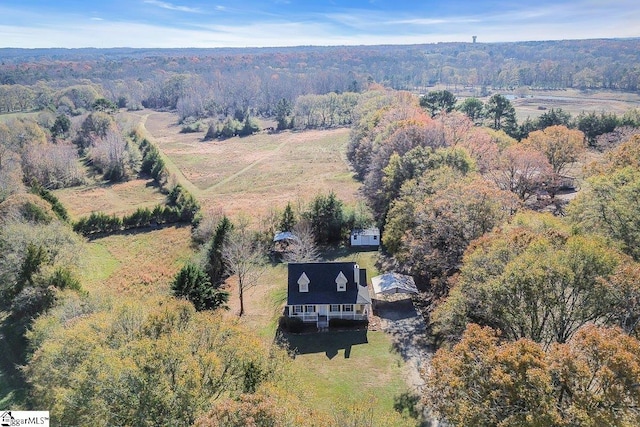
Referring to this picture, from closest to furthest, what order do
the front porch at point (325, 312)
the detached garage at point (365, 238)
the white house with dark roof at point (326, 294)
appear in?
the white house with dark roof at point (326, 294) < the front porch at point (325, 312) < the detached garage at point (365, 238)

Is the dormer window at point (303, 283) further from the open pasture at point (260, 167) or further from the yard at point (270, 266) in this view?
the open pasture at point (260, 167)

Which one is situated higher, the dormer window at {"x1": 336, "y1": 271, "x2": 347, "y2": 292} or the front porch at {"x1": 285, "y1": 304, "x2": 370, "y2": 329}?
the dormer window at {"x1": 336, "y1": 271, "x2": 347, "y2": 292}

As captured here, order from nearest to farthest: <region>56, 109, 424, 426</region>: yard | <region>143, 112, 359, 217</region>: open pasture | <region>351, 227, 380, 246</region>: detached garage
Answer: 1. <region>56, 109, 424, 426</region>: yard
2. <region>351, 227, 380, 246</region>: detached garage
3. <region>143, 112, 359, 217</region>: open pasture

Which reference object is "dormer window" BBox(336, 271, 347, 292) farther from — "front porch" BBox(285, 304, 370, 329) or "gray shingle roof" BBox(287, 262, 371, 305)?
"front porch" BBox(285, 304, 370, 329)

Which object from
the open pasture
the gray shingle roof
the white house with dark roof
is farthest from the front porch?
the open pasture

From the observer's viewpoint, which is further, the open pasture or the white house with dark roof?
the open pasture

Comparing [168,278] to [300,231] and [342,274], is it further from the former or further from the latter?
[342,274]

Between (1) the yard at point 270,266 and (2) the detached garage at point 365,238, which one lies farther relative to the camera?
(2) the detached garage at point 365,238

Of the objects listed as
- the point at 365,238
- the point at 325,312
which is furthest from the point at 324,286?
the point at 365,238

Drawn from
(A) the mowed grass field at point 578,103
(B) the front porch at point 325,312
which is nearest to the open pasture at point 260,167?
(B) the front porch at point 325,312
